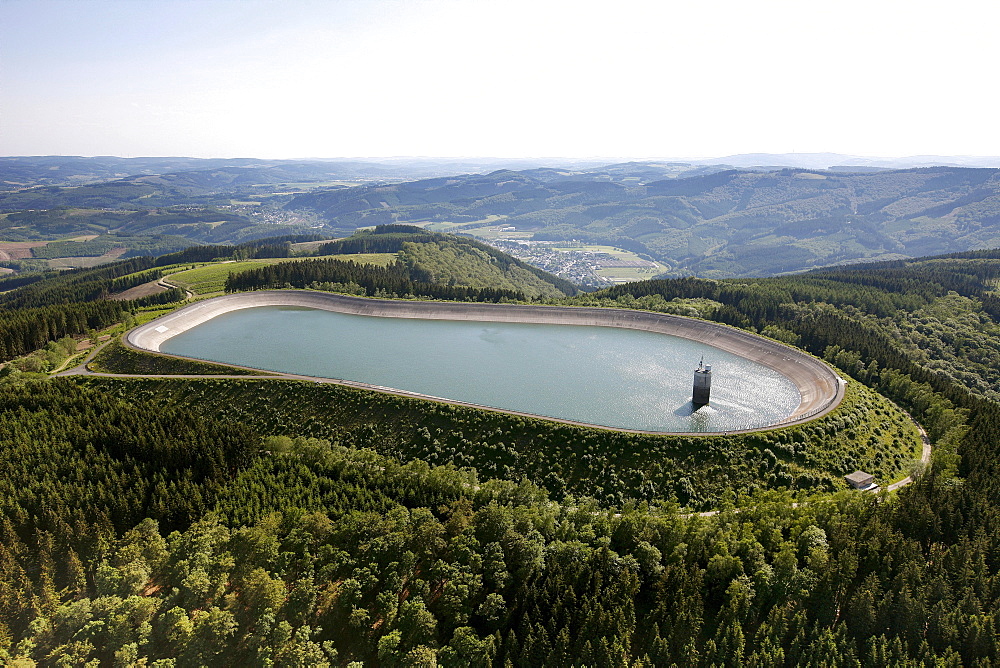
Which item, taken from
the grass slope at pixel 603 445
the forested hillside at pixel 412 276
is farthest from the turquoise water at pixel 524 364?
the forested hillside at pixel 412 276

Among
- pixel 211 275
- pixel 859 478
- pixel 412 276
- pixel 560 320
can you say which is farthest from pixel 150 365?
pixel 412 276

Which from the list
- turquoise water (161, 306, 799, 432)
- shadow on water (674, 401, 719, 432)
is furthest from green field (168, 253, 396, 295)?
shadow on water (674, 401, 719, 432)

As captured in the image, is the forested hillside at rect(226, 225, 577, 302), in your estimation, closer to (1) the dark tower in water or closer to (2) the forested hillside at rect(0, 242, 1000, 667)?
(1) the dark tower in water

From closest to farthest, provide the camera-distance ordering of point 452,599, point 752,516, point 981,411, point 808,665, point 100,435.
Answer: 1. point 808,665
2. point 452,599
3. point 752,516
4. point 100,435
5. point 981,411

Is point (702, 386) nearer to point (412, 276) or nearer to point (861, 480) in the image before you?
point (861, 480)

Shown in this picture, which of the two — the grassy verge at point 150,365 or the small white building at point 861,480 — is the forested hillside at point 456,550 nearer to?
the small white building at point 861,480

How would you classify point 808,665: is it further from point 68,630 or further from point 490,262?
point 490,262

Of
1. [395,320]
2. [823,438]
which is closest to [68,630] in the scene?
[823,438]
